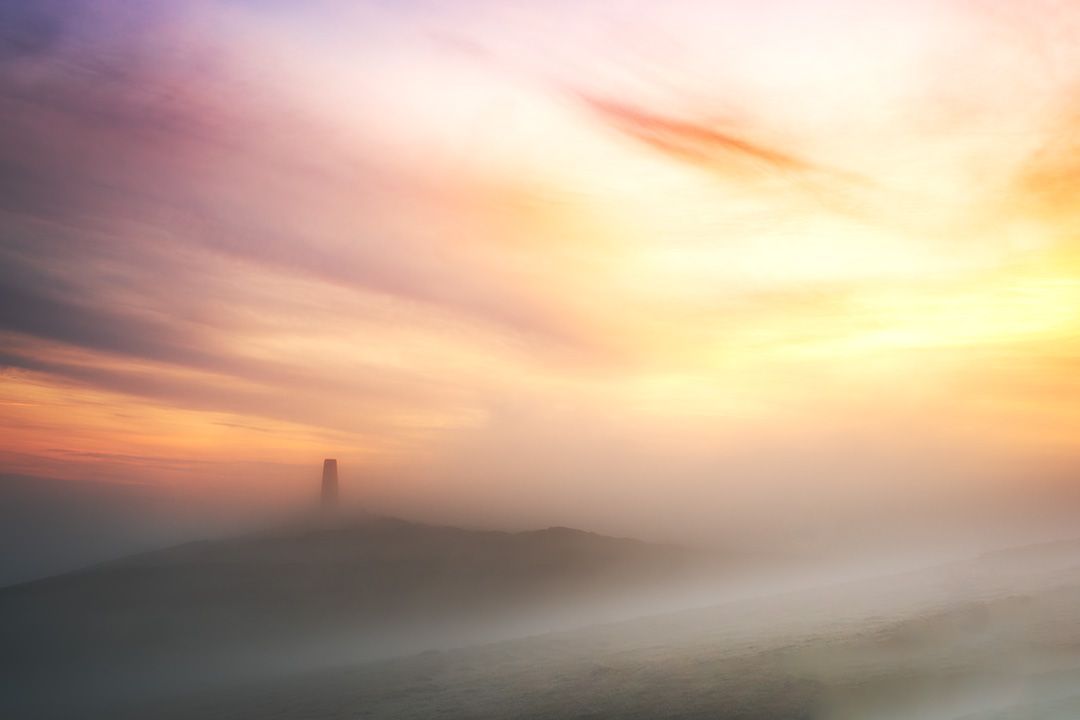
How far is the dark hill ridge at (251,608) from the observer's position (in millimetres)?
136250

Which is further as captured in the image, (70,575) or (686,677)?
(70,575)

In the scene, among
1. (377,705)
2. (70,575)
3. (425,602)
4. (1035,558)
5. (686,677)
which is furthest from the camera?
(425,602)

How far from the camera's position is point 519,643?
102750 mm

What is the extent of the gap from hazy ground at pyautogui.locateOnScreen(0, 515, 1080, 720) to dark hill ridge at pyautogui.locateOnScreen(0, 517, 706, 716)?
0.45 m

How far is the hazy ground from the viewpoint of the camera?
52.8 m

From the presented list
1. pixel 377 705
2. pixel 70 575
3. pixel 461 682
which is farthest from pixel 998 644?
pixel 70 575

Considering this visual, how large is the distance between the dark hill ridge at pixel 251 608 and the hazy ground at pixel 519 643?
1.49ft

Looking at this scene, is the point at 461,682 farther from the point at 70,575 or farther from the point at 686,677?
the point at 70,575

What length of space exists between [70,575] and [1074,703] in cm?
17238

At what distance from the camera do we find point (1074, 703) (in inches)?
1610

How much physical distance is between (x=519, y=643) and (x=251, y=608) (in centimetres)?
7979

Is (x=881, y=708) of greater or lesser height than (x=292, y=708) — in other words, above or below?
above

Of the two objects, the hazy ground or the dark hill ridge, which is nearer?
the hazy ground

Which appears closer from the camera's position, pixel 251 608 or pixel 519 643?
pixel 519 643
